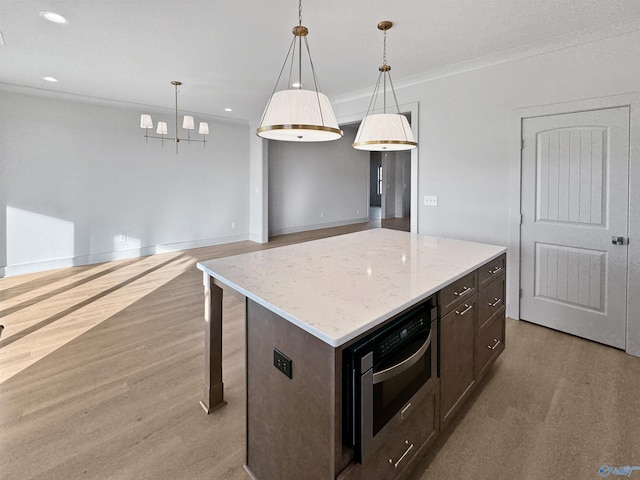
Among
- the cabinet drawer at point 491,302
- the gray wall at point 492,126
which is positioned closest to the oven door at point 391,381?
the cabinet drawer at point 491,302

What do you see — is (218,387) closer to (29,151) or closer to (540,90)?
(540,90)

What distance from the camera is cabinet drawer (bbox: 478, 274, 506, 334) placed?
79.4 inches

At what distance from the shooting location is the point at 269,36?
116 inches

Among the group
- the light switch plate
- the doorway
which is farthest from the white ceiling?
the doorway

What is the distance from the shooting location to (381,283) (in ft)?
5.14

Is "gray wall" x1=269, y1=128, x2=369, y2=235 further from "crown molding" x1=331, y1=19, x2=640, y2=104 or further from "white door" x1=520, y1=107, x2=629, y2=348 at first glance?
"white door" x1=520, y1=107, x2=629, y2=348

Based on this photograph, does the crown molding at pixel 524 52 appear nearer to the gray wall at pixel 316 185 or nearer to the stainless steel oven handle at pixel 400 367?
the stainless steel oven handle at pixel 400 367

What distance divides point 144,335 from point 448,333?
2641 millimetres

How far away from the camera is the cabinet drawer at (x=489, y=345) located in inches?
80.6

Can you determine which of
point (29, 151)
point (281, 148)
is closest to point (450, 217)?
point (281, 148)

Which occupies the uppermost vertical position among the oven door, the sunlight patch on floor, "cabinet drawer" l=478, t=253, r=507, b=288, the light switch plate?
the light switch plate

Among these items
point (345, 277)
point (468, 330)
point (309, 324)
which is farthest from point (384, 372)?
point (468, 330)

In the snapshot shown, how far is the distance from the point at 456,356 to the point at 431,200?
8.46 feet

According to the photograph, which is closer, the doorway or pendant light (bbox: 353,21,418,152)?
pendant light (bbox: 353,21,418,152)
